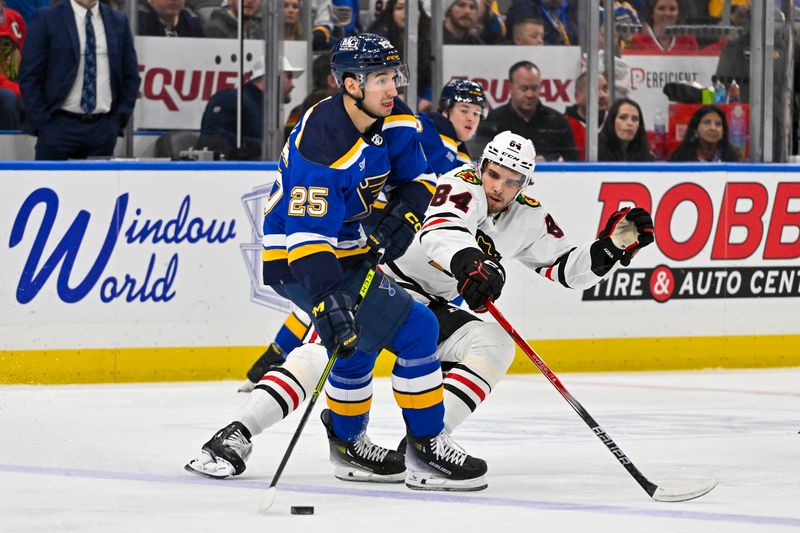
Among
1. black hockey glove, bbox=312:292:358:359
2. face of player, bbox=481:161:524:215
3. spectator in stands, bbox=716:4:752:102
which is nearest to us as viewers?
black hockey glove, bbox=312:292:358:359

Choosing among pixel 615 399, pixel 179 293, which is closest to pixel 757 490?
pixel 615 399

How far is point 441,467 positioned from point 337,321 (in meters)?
0.58

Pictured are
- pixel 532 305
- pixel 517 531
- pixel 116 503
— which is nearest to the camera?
pixel 517 531

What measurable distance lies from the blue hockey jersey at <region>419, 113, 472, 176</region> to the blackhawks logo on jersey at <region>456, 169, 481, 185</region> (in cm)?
170

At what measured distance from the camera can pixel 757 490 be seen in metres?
4.54

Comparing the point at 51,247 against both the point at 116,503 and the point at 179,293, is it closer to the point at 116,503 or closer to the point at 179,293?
the point at 179,293

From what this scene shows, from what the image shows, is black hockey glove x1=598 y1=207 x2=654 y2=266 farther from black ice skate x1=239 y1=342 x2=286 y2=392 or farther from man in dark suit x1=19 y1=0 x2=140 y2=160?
man in dark suit x1=19 y1=0 x2=140 y2=160

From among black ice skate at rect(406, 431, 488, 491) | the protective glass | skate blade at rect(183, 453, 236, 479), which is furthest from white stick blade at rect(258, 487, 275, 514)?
the protective glass

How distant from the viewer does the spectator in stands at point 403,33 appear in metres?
8.16

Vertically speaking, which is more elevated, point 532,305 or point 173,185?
point 173,185

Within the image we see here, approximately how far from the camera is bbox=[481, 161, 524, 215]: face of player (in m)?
4.84

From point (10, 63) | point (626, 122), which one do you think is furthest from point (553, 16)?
point (10, 63)

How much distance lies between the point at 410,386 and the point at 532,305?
351 cm

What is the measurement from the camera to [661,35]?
8.78 m
